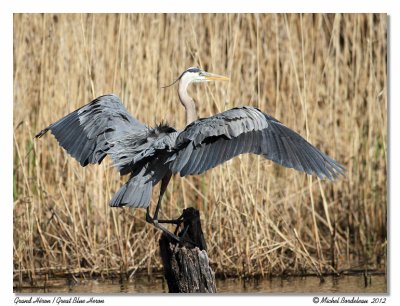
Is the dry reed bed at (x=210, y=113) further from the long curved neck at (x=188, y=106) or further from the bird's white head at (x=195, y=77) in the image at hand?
the long curved neck at (x=188, y=106)

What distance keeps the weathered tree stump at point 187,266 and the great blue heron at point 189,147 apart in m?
0.12

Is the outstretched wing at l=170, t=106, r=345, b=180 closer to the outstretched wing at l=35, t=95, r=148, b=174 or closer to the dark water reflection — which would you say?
the outstretched wing at l=35, t=95, r=148, b=174

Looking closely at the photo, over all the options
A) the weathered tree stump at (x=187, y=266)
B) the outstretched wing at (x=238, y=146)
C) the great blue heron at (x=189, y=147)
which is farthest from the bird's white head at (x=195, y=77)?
the weathered tree stump at (x=187, y=266)

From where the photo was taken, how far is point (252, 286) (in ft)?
20.2

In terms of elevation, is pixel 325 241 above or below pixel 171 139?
below

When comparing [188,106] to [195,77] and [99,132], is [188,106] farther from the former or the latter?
[99,132]

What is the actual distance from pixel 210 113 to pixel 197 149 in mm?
1518

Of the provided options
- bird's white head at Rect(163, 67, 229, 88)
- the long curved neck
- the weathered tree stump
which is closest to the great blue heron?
the weathered tree stump

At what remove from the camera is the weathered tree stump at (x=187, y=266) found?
16.2 feet

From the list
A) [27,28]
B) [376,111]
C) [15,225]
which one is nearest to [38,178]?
[15,225]
